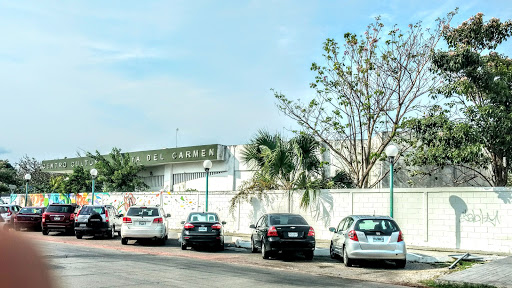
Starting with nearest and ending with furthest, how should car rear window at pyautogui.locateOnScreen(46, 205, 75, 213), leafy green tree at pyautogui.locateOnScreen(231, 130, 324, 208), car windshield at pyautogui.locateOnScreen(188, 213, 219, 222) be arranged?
1. car windshield at pyautogui.locateOnScreen(188, 213, 219, 222)
2. leafy green tree at pyautogui.locateOnScreen(231, 130, 324, 208)
3. car rear window at pyautogui.locateOnScreen(46, 205, 75, 213)

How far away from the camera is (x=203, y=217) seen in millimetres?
19656

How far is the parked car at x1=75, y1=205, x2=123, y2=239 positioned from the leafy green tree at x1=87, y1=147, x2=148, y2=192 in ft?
36.8

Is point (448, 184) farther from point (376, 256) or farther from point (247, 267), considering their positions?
point (247, 267)

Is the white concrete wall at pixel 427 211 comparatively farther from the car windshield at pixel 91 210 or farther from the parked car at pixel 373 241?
the car windshield at pixel 91 210

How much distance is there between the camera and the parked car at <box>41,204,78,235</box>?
87.3 feet

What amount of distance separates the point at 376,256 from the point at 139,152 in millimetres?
27669

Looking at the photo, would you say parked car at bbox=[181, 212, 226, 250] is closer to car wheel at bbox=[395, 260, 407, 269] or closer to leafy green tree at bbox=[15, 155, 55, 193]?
car wheel at bbox=[395, 260, 407, 269]

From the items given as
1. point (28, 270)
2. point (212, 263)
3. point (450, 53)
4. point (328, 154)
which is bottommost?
point (212, 263)

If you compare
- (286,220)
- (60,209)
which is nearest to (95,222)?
(60,209)

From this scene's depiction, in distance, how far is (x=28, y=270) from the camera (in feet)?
3.95

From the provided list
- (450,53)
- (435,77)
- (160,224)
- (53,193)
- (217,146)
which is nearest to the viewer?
(450,53)

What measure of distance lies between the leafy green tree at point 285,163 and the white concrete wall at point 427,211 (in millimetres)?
480

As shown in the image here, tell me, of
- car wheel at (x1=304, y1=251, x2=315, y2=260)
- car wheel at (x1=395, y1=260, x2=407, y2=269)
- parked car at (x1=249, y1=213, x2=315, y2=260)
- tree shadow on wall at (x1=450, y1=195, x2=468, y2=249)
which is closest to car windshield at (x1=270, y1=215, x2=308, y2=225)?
parked car at (x1=249, y1=213, x2=315, y2=260)

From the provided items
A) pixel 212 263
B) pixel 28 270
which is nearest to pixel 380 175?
pixel 212 263
